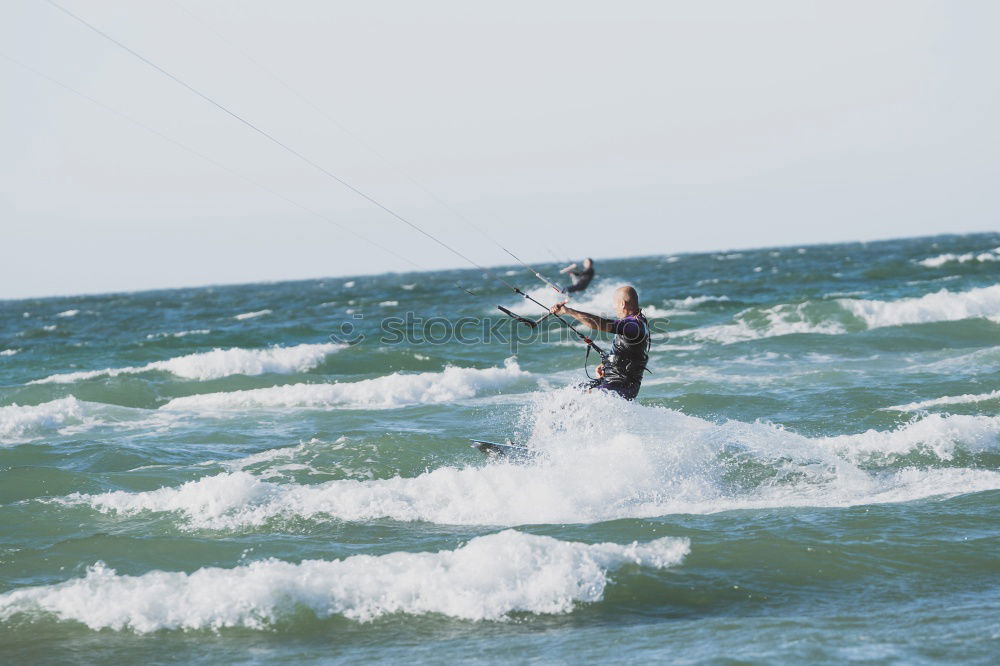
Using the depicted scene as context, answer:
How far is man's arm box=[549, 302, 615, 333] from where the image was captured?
9.32m

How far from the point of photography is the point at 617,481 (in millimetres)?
10188

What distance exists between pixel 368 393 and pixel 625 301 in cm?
962

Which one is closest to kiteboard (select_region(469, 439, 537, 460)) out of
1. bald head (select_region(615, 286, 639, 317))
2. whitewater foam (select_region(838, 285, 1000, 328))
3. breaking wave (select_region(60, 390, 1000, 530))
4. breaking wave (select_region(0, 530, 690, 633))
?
breaking wave (select_region(60, 390, 1000, 530))

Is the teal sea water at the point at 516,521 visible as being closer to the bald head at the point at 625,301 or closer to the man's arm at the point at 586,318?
the bald head at the point at 625,301

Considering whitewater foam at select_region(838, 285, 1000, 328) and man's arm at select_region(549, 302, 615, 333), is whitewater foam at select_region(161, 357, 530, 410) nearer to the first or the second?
man's arm at select_region(549, 302, 615, 333)

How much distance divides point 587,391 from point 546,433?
27.6 inches

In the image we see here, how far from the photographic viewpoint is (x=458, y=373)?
19.9m

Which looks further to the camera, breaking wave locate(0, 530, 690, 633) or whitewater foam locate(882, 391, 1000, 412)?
whitewater foam locate(882, 391, 1000, 412)

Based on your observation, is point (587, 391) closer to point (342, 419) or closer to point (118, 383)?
point (342, 419)

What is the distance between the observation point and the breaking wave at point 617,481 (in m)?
9.79

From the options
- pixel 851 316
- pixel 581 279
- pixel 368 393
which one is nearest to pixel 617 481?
pixel 581 279

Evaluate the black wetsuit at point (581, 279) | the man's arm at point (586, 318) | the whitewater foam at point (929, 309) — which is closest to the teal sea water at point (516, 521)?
the man's arm at point (586, 318)

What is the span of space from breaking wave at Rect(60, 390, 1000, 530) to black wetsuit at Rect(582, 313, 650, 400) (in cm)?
15

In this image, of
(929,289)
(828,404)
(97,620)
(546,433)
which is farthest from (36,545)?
(929,289)
